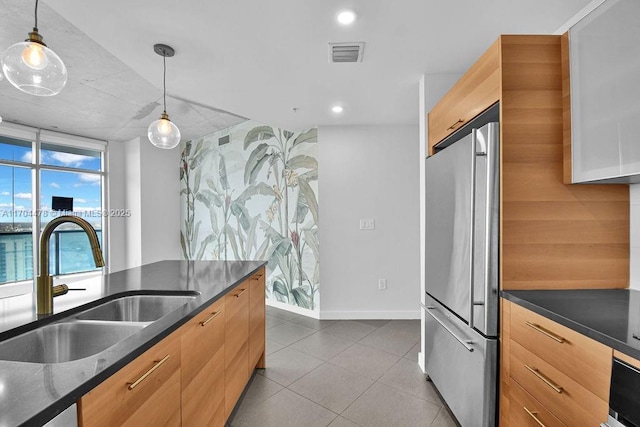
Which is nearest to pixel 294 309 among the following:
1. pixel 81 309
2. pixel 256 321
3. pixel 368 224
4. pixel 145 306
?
pixel 368 224

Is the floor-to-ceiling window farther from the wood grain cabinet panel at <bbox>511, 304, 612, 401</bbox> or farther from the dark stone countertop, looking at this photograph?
the wood grain cabinet panel at <bbox>511, 304, 612, 401</bbox>

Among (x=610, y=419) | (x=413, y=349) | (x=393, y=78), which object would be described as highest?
(x=393, y=78)

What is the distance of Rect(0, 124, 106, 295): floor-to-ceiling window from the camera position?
4.48 metres

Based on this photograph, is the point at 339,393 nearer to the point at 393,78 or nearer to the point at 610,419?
the point at 610,419

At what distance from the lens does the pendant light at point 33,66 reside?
1394 mm

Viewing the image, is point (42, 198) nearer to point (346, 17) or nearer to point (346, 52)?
point (346, 52)

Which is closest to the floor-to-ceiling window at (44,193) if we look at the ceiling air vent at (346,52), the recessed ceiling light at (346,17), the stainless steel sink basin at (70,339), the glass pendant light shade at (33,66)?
the glass pendant light shade at (33,66)

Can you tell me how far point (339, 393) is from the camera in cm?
227

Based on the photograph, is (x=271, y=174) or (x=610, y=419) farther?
(x=271, y=174)

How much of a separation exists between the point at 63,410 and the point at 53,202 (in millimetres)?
5668

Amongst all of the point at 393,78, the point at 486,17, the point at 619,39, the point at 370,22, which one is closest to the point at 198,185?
the point at 393,78

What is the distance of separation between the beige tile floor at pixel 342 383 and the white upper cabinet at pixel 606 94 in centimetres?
170

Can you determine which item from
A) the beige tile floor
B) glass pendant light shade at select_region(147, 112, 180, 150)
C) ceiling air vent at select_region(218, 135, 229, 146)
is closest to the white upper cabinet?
the beige tile floor

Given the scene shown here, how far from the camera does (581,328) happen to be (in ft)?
3.34
